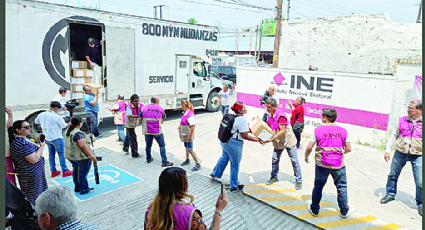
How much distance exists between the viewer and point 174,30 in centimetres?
1168

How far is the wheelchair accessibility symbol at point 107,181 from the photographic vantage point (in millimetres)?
5633

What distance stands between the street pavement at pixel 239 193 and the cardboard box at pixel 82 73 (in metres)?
2.16

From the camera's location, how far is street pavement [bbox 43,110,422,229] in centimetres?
473

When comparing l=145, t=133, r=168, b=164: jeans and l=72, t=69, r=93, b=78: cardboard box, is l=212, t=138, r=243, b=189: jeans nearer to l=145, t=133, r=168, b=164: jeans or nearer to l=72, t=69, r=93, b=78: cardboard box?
l=145, t=133, r=168, b=164: jeans

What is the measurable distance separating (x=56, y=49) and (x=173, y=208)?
806 cm

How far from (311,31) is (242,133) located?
31.4 feet

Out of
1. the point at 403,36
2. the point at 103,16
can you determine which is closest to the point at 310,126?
the point at 403,36

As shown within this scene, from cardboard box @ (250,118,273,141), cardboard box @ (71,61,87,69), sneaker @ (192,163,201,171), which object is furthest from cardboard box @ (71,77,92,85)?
cardboard box @ (250,118,273,141)

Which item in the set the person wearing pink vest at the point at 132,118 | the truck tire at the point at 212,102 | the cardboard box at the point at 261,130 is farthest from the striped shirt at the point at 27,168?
the truck tire at the point at 212,102

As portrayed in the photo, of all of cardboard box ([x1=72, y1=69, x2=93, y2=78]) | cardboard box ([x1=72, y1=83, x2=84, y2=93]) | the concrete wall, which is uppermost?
the concrete wall

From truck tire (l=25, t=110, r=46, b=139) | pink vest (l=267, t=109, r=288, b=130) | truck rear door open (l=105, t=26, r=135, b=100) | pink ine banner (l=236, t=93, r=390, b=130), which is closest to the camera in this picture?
pink vest (l=267, t=109, r=288, b=130)

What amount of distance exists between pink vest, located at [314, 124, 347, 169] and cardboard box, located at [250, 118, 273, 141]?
117cm

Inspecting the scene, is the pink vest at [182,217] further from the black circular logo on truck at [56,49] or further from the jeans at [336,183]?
the black circular logo on truck at [56,49]

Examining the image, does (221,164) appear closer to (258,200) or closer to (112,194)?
(258,200)
